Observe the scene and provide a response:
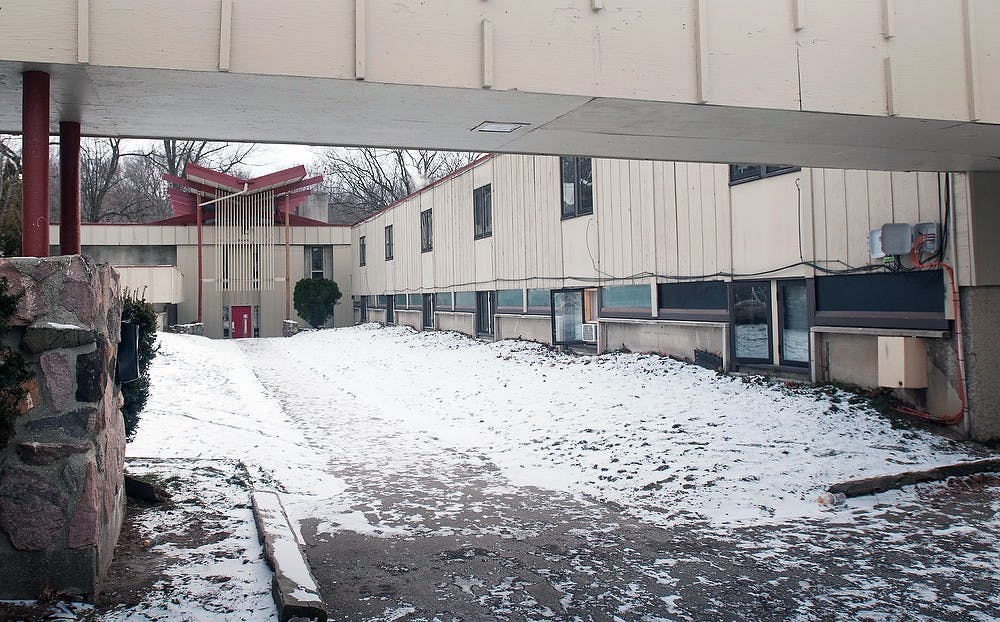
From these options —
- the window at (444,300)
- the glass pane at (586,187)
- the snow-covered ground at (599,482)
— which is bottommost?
the snow-covered ground at (599,482)

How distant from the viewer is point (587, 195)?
15.5 meters

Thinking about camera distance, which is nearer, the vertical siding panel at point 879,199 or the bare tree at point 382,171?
the vertical siding panel at point 879,199

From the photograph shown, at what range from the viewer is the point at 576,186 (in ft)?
52.0

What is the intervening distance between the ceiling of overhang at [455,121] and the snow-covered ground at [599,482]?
3.08m

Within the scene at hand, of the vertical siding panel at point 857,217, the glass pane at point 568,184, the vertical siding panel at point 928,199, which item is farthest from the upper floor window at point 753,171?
the glass pane at point 568,184

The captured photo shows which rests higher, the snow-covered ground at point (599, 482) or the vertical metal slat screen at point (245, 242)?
the vertical metal slat screen at point (245, 242)

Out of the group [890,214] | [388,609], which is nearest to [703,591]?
[388,609]

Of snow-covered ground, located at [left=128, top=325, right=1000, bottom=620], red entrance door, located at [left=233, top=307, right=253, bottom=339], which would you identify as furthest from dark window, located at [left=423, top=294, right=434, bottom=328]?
snow-covered ground, located at [left=128, top=325, right=1000, bottom=620]

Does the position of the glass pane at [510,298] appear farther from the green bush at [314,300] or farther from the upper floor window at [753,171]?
the green bush at [314,300]

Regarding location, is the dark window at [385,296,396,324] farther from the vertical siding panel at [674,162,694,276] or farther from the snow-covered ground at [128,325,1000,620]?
the vertical siding panel at [674,162,694,276]

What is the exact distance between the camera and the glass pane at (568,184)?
52.2ft

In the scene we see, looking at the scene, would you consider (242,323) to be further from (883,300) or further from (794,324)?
(883,300)

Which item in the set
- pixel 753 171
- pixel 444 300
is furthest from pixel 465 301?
pixel 753 171

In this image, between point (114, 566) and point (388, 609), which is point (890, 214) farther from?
point (114, 566)
